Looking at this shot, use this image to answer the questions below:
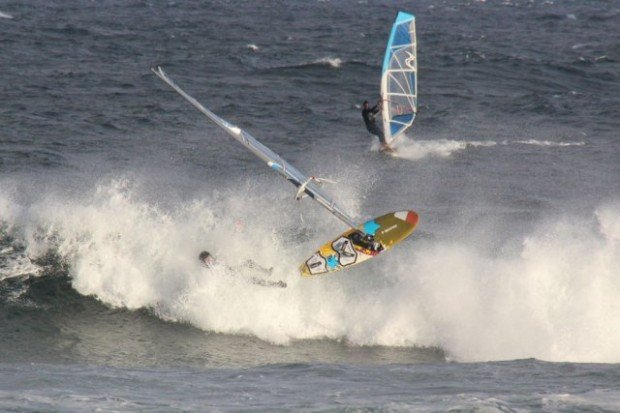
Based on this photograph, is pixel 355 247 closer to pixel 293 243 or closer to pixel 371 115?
pixel 293 243

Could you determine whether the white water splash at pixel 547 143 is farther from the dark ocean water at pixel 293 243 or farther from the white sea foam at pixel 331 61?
the white sea foam at pixel 331 61

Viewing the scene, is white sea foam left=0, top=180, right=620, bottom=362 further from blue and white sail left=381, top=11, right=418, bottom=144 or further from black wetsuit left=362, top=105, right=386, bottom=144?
blue and white sail left=381, top=11, right=418, bottom=144

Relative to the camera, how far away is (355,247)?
49.2ft

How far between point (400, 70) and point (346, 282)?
271 inches

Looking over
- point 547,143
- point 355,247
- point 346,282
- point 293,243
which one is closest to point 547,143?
point 547,143

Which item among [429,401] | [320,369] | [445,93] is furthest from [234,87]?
[429,401]

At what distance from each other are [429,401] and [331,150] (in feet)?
46.1

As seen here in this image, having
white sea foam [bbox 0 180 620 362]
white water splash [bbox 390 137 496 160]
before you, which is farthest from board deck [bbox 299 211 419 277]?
white water splash [bbox 390 137 496 160]

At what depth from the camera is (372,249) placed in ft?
49.0

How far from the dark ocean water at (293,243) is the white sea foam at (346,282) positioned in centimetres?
4

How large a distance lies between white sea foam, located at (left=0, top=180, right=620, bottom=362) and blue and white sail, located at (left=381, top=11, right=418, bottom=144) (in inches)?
192

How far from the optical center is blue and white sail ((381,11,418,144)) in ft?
68.3

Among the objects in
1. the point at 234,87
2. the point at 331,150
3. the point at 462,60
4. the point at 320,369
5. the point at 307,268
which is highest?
the point at 462,60

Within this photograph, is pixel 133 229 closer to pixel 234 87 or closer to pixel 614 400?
pixel 614 400
